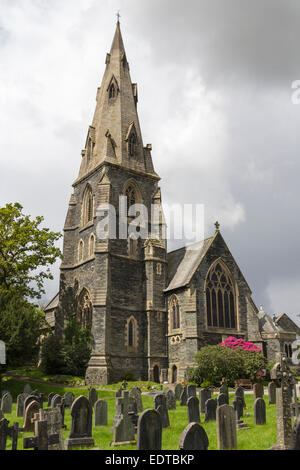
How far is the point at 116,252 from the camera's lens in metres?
33.5

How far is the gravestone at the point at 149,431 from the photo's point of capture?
28.3 ft

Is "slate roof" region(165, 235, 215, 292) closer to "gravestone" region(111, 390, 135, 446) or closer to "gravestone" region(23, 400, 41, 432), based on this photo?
"gravestone" region(23, 400, 41, 432)

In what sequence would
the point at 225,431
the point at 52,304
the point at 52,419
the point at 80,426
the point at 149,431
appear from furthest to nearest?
the point at 52,304, the point at 80,426, the point at 52,419, the point at 225,431, the point at 149,431

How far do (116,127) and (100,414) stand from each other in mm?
29442

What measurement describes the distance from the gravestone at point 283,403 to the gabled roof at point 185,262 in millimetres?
21847

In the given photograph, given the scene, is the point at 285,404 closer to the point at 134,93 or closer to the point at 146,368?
the point at 146,368

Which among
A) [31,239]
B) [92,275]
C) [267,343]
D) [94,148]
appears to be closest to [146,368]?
[92,275]

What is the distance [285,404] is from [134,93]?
37.7 m

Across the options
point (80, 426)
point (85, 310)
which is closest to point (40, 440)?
point (80, 426)

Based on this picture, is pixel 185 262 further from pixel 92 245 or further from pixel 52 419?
pixel 52 419

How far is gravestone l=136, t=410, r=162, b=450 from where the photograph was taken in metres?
8.62

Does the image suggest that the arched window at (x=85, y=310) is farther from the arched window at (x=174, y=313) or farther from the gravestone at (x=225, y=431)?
the gravestone at (x=225, y=431)

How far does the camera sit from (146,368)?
105 ft

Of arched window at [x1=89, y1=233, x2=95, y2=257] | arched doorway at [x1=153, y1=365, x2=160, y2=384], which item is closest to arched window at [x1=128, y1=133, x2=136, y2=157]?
arched window at [x1=89, y1=233, x2=95, y2=257]
